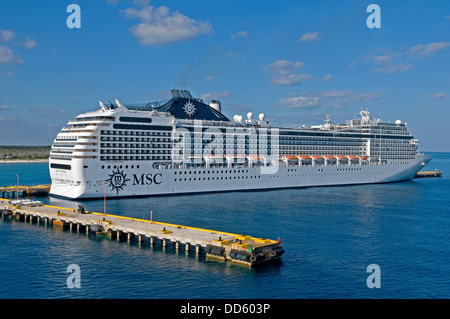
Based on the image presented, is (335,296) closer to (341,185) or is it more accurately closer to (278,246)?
(278,246)

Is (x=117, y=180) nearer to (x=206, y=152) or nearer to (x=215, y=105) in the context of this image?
(x=206, y=152)

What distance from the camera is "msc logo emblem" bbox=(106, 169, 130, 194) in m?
59.8

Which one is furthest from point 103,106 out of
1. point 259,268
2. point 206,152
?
point 259,268

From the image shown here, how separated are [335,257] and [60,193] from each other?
43574 millimetres

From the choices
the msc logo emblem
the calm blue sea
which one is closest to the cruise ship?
the msc logo emblem

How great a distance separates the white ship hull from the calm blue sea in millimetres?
4132

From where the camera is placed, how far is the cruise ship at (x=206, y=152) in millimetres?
60125

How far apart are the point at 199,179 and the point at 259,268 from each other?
126 feet

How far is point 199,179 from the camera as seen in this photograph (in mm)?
68250

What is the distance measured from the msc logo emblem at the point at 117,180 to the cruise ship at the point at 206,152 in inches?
2.7

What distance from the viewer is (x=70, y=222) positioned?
144 ft

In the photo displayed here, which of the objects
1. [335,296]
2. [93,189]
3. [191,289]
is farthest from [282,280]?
[93,189]

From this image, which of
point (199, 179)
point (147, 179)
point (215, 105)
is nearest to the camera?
point (147, 179)

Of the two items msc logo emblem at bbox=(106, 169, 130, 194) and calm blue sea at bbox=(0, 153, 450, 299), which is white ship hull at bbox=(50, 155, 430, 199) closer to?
msc logo emblem at bbox=(106, 169, 130, 194)
